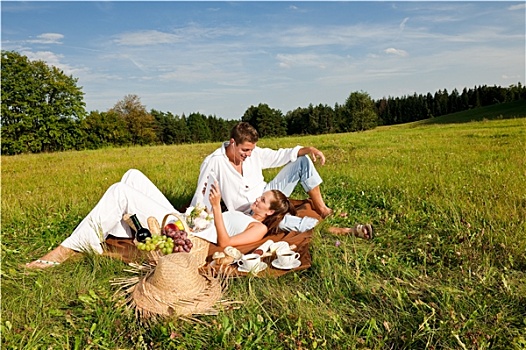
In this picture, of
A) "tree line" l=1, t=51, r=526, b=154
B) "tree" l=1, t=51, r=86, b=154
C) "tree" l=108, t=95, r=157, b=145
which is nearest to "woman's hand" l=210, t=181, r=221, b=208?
"tree line" l=1, t=51, r=526, b=154

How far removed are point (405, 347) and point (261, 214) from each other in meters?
3.37

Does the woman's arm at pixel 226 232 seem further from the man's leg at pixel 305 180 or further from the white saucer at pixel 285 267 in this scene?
the man's leg at pixel 305 180

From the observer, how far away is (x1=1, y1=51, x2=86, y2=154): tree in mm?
39531

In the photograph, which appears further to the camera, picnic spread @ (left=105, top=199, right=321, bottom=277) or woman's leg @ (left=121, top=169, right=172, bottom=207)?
woman's leg @ (left=121, top=169, right=172, bottom=207)

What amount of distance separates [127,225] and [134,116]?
2329 inches

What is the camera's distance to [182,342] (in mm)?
3559

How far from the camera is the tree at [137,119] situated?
202ft

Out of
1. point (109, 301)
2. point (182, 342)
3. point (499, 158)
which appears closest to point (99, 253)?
point (109, 301)

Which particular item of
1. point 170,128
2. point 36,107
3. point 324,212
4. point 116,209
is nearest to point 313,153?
point 324,212

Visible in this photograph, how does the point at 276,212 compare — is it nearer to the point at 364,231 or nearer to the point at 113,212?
the point at 364,231

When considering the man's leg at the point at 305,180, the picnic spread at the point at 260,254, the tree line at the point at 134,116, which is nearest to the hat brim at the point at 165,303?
the picnic spread at the point at 260,254

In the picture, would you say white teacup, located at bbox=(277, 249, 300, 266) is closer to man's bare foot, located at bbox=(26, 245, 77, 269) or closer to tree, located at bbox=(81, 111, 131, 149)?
man's bare foot, located at bbox=(26, 245, 77, 269)

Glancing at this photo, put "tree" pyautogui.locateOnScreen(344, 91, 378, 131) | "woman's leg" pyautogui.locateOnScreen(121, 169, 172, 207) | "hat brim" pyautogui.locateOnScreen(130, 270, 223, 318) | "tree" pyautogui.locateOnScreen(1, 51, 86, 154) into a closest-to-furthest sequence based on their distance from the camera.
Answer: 1. "hat brim" pyautogui.locateOnScreen(130, 270, 223, 318)
2. "woman's leg" pyautogui.locateOnScreen(121, 169, 172, 207)
3. "tree" pyautogui.locateOnScreen(1, 51, 86, 154)
4. "tree" pyautogui.locateOnScreen(344, 91, 378, 131)

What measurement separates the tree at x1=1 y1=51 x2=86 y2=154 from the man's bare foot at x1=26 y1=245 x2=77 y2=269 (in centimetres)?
3795
